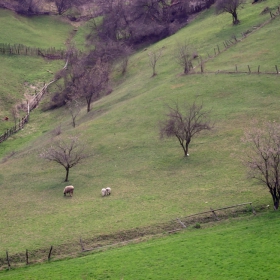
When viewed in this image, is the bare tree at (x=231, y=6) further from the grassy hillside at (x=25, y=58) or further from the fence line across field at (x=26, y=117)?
the grassy hillside at (x=25, y=58)

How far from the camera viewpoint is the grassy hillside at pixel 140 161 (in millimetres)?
40406

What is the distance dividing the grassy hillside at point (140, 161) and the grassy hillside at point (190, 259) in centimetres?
315

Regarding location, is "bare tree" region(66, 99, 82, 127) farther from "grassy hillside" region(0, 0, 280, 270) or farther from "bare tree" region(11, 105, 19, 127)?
"bare tree" region(11, 105, 19, 127)

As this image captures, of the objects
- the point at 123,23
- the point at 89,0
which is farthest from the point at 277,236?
the point at 89,0

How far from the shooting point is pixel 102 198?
45.1 m

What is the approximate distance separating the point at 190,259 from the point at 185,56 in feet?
153

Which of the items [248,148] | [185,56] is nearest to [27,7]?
[185,56]

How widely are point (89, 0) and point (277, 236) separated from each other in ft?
377

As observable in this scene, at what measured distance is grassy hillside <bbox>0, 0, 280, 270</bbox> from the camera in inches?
1591

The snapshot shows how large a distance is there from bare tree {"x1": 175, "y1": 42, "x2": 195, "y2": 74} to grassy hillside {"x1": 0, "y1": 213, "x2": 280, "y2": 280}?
40.9m

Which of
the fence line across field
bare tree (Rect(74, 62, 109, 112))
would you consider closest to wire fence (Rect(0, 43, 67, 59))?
the fence line across field

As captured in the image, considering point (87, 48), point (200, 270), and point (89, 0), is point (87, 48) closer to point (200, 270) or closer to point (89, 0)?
point (89, 0)

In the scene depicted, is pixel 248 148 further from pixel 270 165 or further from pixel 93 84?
pixel 93 84

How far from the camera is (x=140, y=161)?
2074 inches
